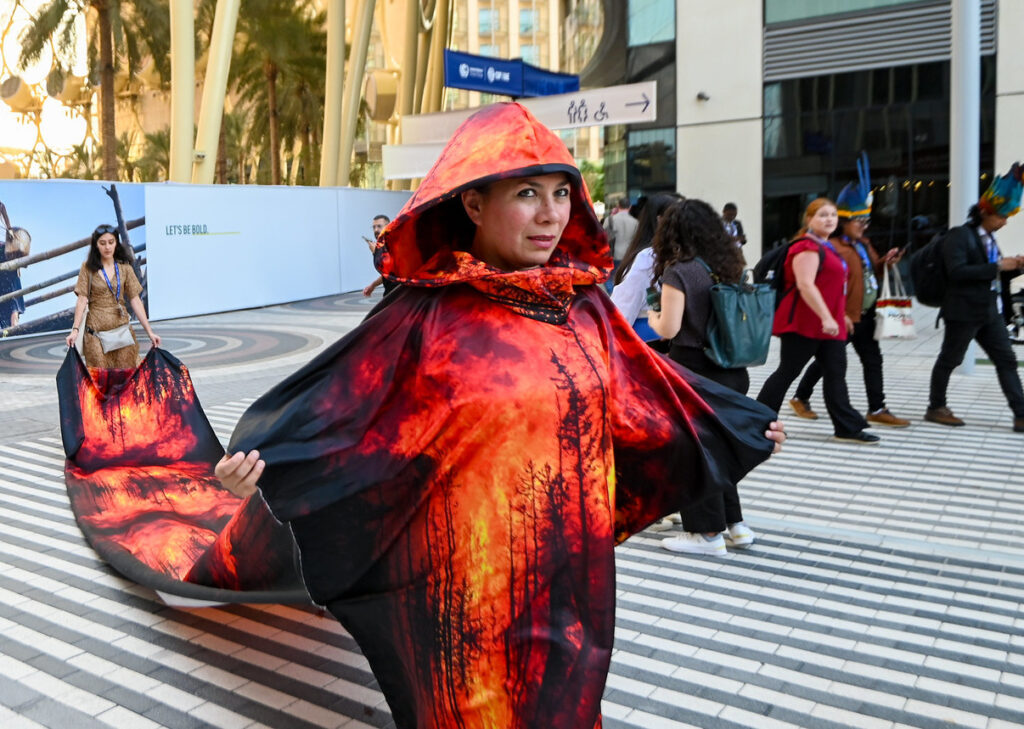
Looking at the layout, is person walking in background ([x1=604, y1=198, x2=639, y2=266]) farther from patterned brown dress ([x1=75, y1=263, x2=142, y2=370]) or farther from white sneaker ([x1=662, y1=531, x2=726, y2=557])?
white sneaker ([x1=662, y1=531, x2=726, y2=557])

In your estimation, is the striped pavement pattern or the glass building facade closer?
the striped pavement pattern

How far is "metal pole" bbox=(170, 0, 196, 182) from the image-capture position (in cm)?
1909

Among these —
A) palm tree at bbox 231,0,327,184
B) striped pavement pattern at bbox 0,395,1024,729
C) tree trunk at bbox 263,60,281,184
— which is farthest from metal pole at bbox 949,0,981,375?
tree trunk at bbox 263,60,281,184

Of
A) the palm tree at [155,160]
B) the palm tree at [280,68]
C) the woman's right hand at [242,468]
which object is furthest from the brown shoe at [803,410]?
the palm tree at [155,160]

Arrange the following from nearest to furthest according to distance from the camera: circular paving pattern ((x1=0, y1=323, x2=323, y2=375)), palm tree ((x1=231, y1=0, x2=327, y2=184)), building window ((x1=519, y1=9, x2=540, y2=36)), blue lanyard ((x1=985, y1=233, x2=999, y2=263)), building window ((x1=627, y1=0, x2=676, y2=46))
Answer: blue lanyard ((x1=985, y1=233, x2=999, y2=263)), circular paving pattern ((x1=0, y1=323, x2=323, y2=375)), building window ((x1=627, y1=0, x2=676, y2=46)), palm tree ((x1=231, y1=0, x2=327, y2=184)), building window ((x1=519, y1=9, x2=540, y2=36))

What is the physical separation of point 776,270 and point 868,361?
1.24 metres

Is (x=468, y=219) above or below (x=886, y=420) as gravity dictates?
above

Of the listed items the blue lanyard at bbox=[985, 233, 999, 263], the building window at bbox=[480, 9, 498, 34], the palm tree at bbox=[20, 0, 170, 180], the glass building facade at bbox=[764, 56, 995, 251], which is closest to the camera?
the blue lanyard at bbox=[985, 233, 999, 263]

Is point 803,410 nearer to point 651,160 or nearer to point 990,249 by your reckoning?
point 990,249

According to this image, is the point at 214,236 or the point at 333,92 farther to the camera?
the point at 333,92

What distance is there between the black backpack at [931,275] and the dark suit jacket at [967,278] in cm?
8

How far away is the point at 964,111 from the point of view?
33.6ft

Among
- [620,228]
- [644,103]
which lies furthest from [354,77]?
[644,103]

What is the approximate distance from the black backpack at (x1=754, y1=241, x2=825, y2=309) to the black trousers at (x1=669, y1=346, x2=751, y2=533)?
198cm
